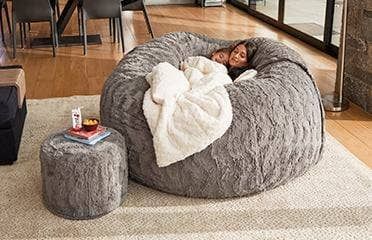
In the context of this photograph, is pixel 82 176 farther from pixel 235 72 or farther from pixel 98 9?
pixel 98 9

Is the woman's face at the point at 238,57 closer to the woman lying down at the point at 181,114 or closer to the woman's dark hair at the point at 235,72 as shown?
the woman's dark hair at the point at 235,72

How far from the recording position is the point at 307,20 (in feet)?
19.5

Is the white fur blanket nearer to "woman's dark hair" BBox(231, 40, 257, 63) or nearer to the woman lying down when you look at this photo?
the woman lying down

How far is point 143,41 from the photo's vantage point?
19.8 ft

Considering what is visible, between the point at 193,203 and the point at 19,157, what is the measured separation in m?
1.15

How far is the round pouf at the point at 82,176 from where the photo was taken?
2.33 m

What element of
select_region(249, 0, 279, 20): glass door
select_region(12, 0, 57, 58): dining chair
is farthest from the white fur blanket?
select_region(249, 0, 279, 20): glass door

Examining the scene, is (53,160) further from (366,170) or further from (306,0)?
(306,0)

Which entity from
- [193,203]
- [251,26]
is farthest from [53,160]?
[251,26]

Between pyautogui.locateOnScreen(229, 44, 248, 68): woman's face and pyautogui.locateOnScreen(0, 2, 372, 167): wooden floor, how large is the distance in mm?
775

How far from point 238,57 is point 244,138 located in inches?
36.2

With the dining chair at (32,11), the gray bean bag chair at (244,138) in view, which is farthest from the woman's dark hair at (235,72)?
the dining chair at (32,11)

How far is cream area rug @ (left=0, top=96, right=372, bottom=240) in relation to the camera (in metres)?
2.31

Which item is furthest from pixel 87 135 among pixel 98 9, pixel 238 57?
pixel 98 9
